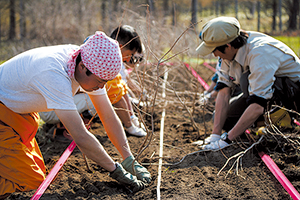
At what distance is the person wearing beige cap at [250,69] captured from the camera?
224 centimetres

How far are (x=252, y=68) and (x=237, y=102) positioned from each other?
0.77 m

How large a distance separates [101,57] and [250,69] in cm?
140

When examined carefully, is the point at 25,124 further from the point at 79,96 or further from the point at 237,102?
the point at 237,102

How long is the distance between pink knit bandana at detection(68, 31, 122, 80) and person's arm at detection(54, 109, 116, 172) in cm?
28

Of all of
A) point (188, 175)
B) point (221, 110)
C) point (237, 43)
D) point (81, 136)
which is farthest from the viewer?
point (221, 110)

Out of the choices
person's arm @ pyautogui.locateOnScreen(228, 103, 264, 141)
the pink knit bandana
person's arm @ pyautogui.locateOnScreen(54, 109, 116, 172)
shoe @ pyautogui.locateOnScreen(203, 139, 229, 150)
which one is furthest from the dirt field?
the pink knit bandana

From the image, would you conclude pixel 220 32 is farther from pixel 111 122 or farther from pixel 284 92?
pixel 111 122

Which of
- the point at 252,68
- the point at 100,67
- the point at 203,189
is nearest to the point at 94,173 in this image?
the point at 203,189

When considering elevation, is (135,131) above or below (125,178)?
below

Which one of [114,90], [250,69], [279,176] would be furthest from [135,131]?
[279,176]

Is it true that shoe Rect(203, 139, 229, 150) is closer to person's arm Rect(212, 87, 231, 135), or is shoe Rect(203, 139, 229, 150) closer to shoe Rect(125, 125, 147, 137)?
person's arm Rect(212, 87, 231, 135)

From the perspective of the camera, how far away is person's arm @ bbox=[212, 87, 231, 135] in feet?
8.68

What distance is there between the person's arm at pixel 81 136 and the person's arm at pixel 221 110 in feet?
4.20

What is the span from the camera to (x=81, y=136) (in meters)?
1.60
